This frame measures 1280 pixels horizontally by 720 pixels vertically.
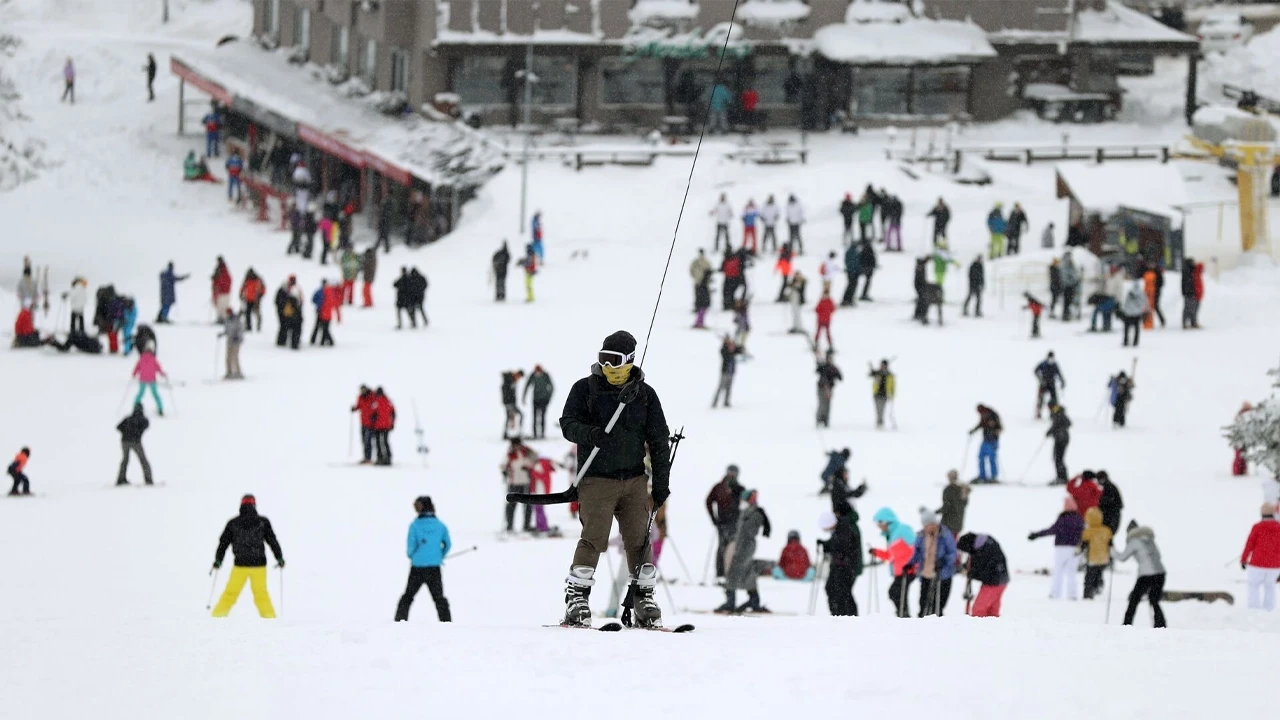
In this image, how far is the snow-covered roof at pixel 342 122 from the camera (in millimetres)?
43156

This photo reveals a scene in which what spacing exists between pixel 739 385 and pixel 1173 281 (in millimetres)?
9519

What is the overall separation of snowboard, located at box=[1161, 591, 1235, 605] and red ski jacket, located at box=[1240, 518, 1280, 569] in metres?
0.69

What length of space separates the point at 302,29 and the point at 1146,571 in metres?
43.4

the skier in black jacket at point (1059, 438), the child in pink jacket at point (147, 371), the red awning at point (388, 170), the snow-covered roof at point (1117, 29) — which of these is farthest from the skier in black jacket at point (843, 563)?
the snow-covered roof at point (1117, 29)

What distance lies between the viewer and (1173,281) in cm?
3438

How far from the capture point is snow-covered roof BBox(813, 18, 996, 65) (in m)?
47.4

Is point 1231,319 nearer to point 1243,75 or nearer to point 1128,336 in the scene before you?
point 1128,336

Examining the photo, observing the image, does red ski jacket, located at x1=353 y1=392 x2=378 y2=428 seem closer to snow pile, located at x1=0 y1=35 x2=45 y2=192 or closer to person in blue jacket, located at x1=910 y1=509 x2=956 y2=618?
person in blue jacket, located at x1=910 y1=509 x2=956 y2=618

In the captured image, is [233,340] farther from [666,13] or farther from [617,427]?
[666,13]

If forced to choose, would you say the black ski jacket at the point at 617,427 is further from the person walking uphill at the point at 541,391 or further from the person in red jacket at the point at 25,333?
the person in red jacket at the point at 25,333

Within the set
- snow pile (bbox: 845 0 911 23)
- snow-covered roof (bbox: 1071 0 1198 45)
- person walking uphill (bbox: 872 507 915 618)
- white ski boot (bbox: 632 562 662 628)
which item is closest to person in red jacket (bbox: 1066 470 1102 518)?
person walking uphill (bbox: 872 507 915 618)

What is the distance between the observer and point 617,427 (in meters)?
10.3

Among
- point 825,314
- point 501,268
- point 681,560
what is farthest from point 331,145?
point 681,560

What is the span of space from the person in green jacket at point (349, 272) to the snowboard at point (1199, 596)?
19251mm
